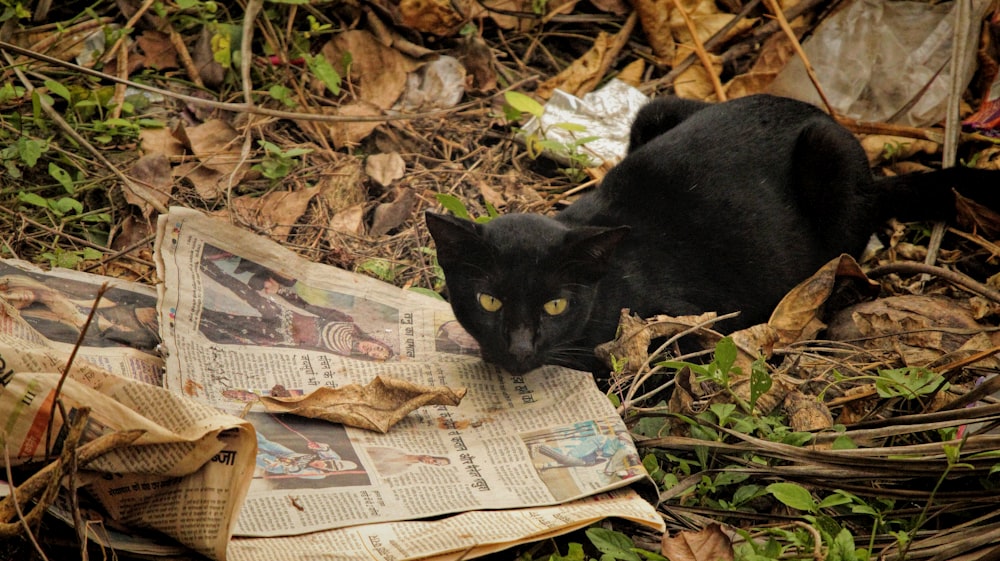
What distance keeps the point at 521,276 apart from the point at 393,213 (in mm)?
904

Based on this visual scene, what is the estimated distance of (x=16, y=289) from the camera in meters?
2.09

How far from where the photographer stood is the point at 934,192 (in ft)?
8.45

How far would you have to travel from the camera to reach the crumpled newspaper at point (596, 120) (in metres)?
3.15

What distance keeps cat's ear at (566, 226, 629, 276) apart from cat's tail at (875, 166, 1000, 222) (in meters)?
1.00

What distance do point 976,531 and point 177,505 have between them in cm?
135

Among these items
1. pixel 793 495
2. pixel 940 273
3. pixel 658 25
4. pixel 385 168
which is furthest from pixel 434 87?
pixel 793 495

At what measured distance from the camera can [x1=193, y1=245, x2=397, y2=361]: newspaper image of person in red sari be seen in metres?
2.20

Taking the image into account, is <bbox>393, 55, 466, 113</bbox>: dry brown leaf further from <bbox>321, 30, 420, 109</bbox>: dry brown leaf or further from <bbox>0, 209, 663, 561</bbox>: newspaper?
<bbox>0, 209, 663, 561</bbox>: newspaper

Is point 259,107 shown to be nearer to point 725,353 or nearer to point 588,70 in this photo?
point 588,70

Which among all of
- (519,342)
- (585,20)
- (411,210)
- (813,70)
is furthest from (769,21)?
(519,342)

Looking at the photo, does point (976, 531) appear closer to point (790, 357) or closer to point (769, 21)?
point (790, 357)

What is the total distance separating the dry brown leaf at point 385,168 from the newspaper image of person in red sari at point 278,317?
0.68 m

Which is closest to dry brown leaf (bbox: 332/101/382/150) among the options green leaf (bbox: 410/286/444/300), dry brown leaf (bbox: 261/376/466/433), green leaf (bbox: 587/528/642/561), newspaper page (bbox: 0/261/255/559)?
green leaf (bbox: 410/286/444/300)

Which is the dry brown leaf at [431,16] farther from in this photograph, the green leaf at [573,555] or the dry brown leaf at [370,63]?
the green leaf at [573,555]
